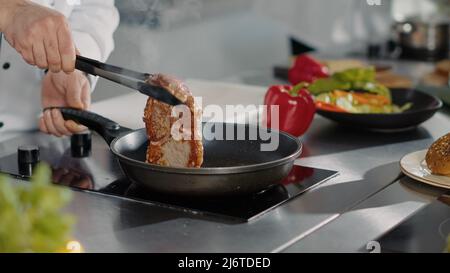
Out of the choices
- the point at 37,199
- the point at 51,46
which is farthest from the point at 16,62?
the point at 37,199

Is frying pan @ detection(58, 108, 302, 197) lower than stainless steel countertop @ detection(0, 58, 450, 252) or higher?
higher

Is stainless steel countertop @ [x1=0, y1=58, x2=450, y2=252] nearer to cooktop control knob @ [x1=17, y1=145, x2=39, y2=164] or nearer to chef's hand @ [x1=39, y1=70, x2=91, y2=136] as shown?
cooktop control knob @ [x1=17, y1=145, x2=39, y2=164]

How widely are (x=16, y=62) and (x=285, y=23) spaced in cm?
185

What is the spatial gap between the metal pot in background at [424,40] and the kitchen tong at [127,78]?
186 centimetres

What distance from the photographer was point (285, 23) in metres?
3.42

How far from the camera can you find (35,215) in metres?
0.71

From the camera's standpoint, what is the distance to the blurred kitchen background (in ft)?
9.62

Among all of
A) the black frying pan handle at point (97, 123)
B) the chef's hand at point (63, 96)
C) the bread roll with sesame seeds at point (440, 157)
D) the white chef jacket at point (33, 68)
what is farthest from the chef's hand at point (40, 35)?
the bread roll with sesame seeds at point (440, 157)

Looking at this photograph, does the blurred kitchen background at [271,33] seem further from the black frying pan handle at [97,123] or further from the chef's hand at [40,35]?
the chef's hand at [40,35]

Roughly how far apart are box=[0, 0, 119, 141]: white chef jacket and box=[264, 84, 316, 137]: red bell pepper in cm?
39

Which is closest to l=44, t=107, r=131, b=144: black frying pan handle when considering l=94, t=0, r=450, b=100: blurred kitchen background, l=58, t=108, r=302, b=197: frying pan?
l=58, t=108, r=302, b=197: frying pan

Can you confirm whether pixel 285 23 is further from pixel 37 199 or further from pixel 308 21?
pixel 37 199

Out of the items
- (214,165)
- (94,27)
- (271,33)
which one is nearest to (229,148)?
(214,165)
